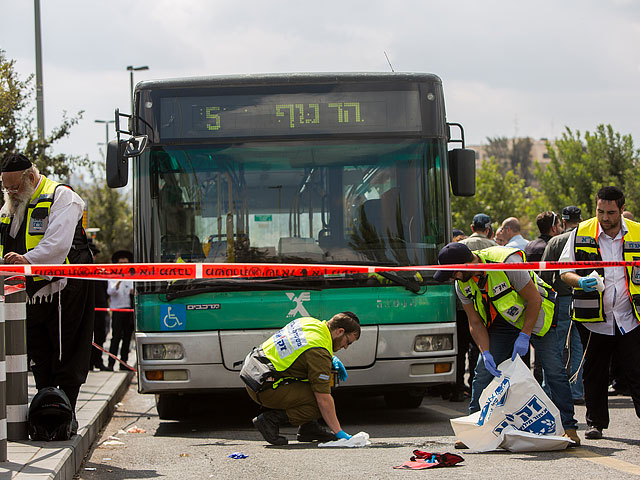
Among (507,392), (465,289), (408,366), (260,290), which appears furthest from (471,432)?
(260,290)

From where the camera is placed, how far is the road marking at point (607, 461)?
243 inches

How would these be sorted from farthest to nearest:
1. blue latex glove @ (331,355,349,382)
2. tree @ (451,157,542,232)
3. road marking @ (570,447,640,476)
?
tree @ (451,157,542,232) → blue latex glove @ (331,355,349,382) → road marking @ (570,447,640,476)

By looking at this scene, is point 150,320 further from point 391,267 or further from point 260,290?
point 391,267

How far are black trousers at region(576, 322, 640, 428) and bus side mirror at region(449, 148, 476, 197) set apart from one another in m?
1.93

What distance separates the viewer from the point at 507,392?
6934 mm

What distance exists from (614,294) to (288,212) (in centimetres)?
284

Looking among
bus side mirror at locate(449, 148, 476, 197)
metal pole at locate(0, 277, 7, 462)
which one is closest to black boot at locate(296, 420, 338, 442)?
metal pole at locate(0, 277, 7, 462)

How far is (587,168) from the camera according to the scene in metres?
38.3

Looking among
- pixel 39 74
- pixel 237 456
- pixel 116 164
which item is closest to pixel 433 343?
pixel 237 456

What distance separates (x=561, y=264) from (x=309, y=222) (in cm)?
226

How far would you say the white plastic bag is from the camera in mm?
6926

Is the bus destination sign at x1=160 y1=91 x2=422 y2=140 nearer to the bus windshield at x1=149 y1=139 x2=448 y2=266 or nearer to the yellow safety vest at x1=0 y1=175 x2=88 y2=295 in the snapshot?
the bus windshield at x1=149 y1=139 x2=448 y2=266

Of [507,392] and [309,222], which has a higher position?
[309,222]

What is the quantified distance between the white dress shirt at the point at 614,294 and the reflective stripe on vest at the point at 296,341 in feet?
6.35
